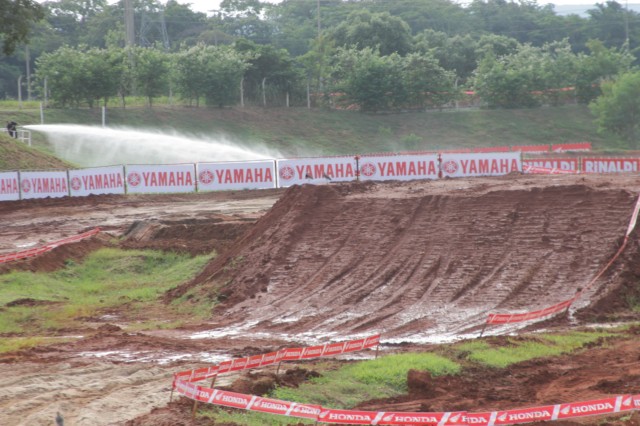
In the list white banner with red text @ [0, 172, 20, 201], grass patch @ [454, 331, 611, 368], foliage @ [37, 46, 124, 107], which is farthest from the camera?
foliage @ [37, 46, 124, 107]

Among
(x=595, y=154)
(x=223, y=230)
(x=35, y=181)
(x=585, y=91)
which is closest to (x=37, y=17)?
(x=35, y=181)

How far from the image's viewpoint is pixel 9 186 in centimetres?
4531

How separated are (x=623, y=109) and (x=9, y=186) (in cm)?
5722

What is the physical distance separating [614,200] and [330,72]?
70066 millimetres

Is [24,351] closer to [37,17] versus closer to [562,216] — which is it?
[562,216]

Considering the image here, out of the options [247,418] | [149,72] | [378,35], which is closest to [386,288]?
[247,418]

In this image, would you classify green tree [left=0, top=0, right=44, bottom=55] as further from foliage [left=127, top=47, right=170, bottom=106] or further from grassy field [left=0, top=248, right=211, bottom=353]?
foliage [left=127, top=47, right=170, bottom=106]

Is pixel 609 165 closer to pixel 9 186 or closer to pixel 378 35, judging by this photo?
pixel 9 186

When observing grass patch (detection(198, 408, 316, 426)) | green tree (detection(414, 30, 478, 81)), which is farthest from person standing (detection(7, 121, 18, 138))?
green tree (detection(414, 30, 478, 81))

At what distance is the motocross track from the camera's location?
1518 centimetres

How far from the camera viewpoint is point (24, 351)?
19.0m

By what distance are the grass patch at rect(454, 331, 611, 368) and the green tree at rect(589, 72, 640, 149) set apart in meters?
67.1

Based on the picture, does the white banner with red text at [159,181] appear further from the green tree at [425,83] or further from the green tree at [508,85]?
the green tree at [508,85]

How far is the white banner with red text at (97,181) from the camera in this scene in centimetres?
4619
